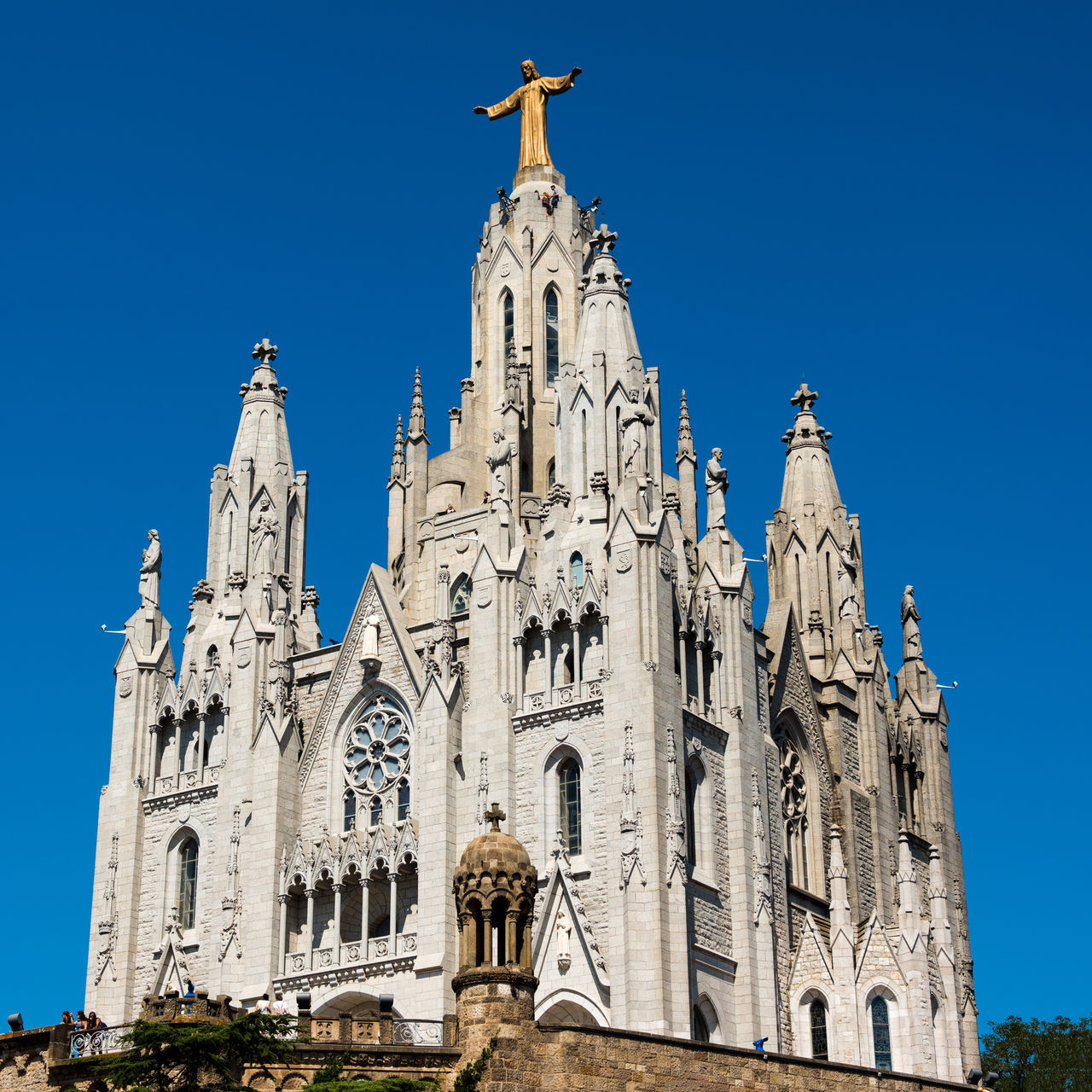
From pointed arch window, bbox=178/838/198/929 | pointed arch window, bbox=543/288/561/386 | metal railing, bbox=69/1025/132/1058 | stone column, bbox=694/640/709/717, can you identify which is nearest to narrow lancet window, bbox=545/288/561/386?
pointed arch window, bbox=543/288/561/386

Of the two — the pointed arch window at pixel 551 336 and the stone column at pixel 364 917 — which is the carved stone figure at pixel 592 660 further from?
the pointed arch window at pixel 551 336

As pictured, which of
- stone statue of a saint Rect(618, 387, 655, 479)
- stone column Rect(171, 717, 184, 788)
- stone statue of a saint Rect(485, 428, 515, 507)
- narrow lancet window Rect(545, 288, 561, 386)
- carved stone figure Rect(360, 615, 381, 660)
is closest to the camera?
stone statue of a saint Rect(618, 387, 655, 479)

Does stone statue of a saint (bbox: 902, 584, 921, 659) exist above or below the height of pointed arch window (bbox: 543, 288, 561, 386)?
below

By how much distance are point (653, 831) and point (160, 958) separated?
1465 cm

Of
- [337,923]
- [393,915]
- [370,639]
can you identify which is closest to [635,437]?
[370,639]

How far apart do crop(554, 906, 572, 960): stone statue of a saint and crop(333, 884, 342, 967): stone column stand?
20.6ft

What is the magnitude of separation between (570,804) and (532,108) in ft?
88.7

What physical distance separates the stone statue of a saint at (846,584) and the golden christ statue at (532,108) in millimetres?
15886

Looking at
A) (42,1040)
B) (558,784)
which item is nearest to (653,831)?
(558,784)

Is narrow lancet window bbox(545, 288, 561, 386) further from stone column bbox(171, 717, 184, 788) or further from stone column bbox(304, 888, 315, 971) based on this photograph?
stone column bbox(304, 888, 315, 971)

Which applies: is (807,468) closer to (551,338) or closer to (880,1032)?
(551,338)

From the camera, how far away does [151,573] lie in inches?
2297

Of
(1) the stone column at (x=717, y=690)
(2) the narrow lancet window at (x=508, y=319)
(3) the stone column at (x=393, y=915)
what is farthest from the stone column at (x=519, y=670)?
(2) the narrow lancet window at (x=508, y=319)

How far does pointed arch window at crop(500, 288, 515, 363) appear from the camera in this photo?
6225 cm
